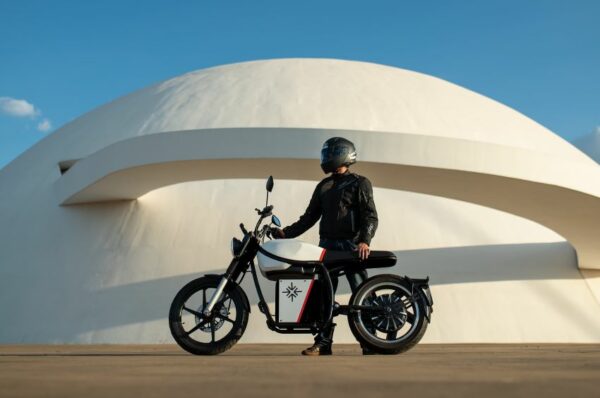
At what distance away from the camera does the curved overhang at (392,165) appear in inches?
440

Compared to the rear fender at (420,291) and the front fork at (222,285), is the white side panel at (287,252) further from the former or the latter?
the rear fender at (420,291)

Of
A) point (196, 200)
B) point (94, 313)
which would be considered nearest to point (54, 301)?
point (94, 313)

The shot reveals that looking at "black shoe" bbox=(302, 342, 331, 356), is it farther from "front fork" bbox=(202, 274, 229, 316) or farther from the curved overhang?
the curved overhang

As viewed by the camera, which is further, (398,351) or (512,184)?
(512,184)

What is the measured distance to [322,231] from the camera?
6.20 meters

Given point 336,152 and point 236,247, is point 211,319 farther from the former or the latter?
point 336,152

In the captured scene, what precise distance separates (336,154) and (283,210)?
26.8ft

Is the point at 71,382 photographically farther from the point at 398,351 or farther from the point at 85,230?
the point at 85,230

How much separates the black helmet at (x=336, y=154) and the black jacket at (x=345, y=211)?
129 millimetres

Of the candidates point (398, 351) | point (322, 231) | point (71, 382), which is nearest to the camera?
point (71, 382)

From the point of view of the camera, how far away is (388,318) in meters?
5.68

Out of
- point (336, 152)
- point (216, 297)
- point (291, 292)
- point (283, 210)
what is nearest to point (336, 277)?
point (291, 292)

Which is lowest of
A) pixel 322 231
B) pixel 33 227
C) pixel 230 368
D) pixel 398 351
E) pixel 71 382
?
pixel 71 382

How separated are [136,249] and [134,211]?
1055 mm
